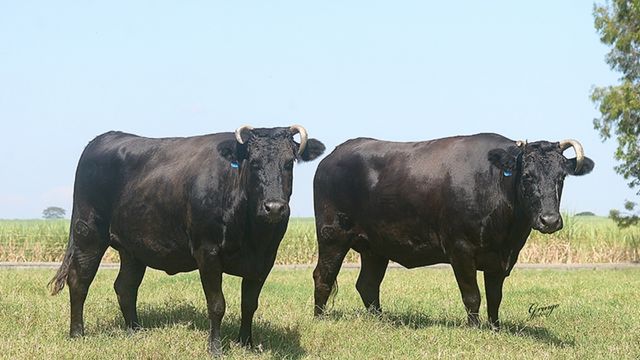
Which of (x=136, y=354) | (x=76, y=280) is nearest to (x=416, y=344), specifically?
(x=136, y=354)

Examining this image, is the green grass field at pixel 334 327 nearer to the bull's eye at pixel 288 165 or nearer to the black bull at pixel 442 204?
the black bull at pixel 442 204

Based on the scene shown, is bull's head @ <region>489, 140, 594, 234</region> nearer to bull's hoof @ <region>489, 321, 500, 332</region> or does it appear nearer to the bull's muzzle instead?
the bull's muzzle

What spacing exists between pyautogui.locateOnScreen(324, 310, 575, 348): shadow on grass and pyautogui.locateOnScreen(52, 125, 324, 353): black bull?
2.08 m

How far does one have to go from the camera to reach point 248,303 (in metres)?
7.81

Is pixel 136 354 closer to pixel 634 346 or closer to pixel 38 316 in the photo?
pixel 38 316

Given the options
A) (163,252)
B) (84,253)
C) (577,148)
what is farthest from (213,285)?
(577,148)

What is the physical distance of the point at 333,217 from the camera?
10.4 m

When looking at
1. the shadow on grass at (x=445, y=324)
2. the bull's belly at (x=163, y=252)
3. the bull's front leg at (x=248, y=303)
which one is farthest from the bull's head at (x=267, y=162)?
the shadow on grass at (x=445, y=324)

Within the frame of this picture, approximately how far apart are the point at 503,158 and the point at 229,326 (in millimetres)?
3410

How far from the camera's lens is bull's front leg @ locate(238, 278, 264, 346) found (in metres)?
7.79

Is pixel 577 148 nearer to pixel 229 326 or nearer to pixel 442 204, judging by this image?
pixel 442 204

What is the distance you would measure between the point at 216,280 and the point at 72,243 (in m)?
2.50

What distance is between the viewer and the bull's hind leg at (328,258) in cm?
1035

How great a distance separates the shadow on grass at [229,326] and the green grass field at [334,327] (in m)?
0.01
